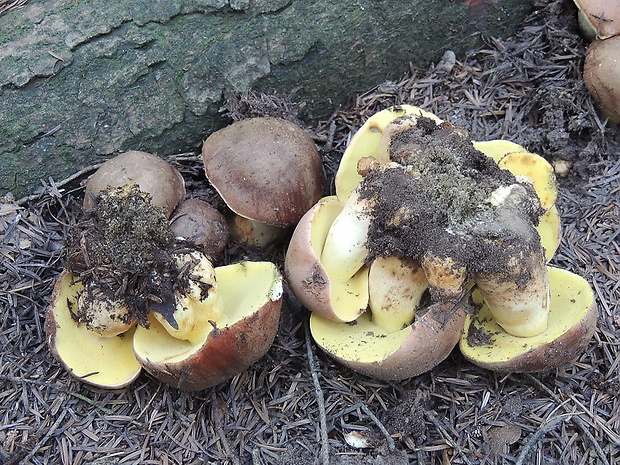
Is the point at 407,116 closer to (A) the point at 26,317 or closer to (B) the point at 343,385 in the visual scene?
(B) the point at 343,385

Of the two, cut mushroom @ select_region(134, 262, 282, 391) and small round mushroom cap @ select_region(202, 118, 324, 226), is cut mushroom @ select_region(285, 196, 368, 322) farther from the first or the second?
small round mushroom cap @ select_region(202, 118, 324, 226)

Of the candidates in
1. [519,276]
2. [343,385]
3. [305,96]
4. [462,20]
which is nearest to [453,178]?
[519,276]

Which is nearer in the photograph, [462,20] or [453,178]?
[453,178]

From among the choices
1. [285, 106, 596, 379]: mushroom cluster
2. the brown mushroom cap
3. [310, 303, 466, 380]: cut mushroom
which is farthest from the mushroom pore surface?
the brown mushroom cap

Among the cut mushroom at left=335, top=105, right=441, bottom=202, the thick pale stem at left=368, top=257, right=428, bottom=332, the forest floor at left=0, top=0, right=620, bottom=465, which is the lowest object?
the forest floor at left=0, top=0, right=620, bottom=465

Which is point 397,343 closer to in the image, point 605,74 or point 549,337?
point 549,337

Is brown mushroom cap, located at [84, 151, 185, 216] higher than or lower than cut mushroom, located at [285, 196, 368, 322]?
higher

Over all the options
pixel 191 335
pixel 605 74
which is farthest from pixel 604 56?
pixel 191 335

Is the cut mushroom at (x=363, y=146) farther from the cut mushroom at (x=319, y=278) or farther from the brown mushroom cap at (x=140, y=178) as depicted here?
the brown mushroom cap at (x=140, y=178)

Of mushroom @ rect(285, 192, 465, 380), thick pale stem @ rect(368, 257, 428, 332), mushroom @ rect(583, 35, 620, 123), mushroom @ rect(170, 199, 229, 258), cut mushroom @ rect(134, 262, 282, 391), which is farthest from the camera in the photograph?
mushroom @ rect(583, 35, 620, 123)
